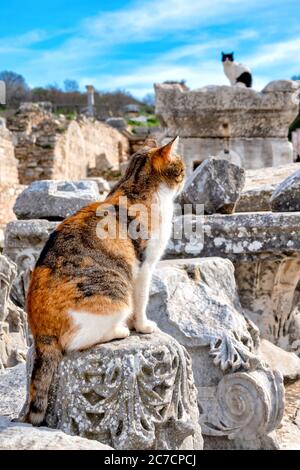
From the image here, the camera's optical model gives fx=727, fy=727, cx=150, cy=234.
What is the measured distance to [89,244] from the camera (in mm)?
2674

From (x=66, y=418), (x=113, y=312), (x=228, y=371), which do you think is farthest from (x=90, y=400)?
(x=228, y=371)

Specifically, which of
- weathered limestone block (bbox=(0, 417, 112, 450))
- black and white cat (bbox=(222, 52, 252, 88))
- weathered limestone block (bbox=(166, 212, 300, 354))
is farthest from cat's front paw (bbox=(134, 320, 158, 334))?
black and white cat (bbox=(222, 52, 252, 88))

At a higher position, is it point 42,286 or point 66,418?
point 42,286

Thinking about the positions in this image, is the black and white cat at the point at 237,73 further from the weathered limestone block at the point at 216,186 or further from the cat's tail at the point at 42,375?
the cat's tail at the point at 42,375

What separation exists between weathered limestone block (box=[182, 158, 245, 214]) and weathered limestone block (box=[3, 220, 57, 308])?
99 cm

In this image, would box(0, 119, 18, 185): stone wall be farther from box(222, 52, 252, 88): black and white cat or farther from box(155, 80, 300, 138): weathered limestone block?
box(155, 80, 300, 138): weathered limestone block

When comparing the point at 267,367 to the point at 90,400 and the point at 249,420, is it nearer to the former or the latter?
the point at 249,420

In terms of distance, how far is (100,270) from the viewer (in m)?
2.61

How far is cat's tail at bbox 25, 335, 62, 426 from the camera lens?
7.86 feet

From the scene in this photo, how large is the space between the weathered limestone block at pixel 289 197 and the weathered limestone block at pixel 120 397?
2.42 metres

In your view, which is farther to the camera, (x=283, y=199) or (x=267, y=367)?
(x=283, y=199)

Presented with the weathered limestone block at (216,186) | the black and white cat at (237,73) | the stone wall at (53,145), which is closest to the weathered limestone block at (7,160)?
the stone wall at (53,145)

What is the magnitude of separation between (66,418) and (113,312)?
15.4 inches
